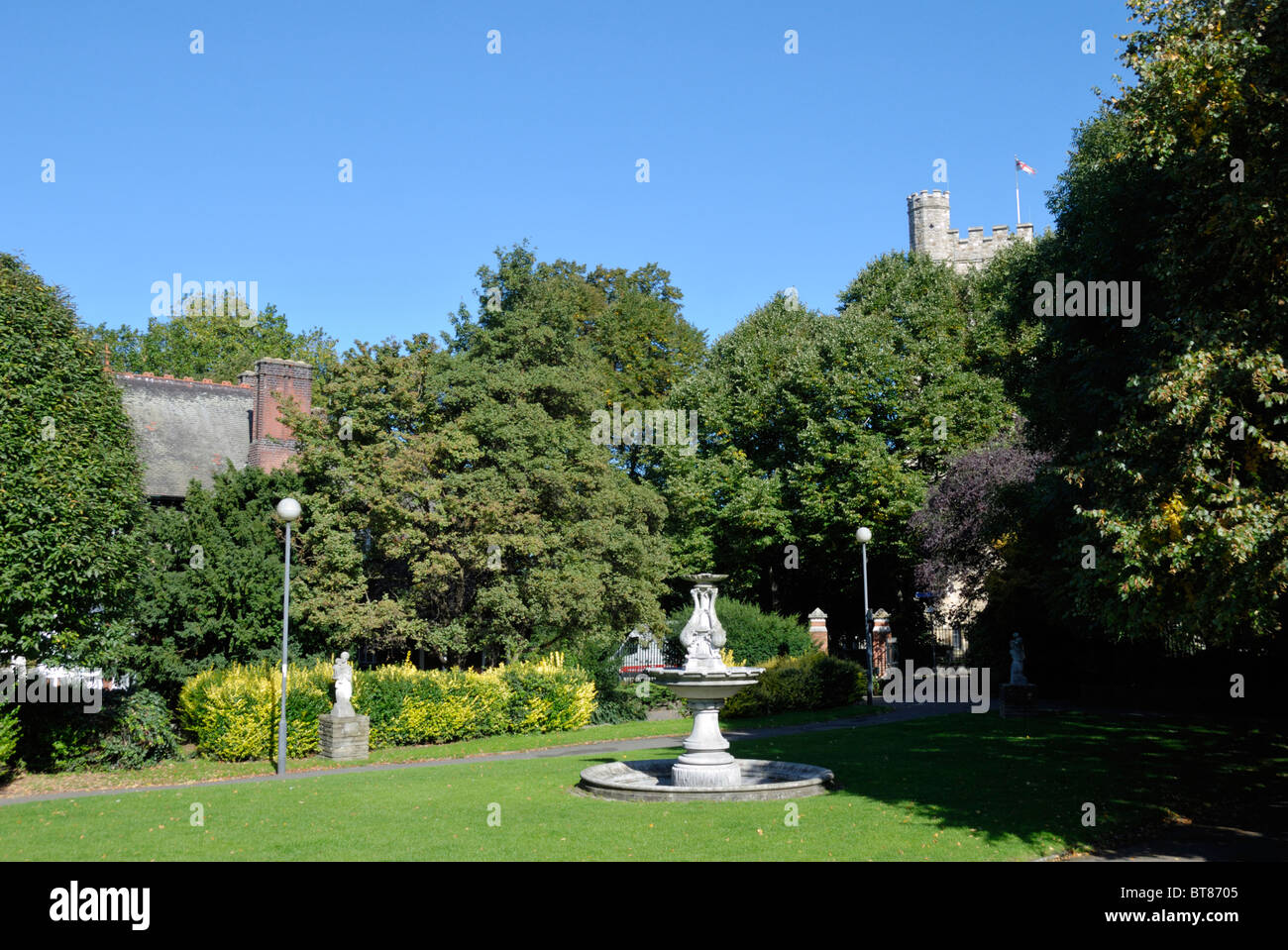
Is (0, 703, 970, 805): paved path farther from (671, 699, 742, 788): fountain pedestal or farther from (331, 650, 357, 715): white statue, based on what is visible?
(671, 699, 742, 788): fountain pedestal

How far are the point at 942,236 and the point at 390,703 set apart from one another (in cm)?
5113

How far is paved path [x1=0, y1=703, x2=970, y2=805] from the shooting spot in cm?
1656

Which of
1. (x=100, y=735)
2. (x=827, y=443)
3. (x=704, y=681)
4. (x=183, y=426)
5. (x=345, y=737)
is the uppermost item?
(x=183, y=426)

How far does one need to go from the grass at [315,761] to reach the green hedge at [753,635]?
4795mm

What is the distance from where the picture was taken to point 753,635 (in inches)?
1242

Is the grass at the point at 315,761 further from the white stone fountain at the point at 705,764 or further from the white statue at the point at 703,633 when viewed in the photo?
the white statue at the point at 703,633

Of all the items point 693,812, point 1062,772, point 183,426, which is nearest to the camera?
point 693,812

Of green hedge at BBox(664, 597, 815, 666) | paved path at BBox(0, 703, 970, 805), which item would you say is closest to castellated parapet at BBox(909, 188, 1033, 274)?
green hedge at BBox(664, 597, 815, 666)

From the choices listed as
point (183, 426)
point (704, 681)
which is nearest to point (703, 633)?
point (704, 681)

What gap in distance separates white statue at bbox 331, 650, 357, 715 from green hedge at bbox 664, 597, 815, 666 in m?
12.9

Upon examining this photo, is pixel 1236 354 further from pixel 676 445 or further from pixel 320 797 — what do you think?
pixel 676 445

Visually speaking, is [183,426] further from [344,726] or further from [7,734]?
[7,734]
